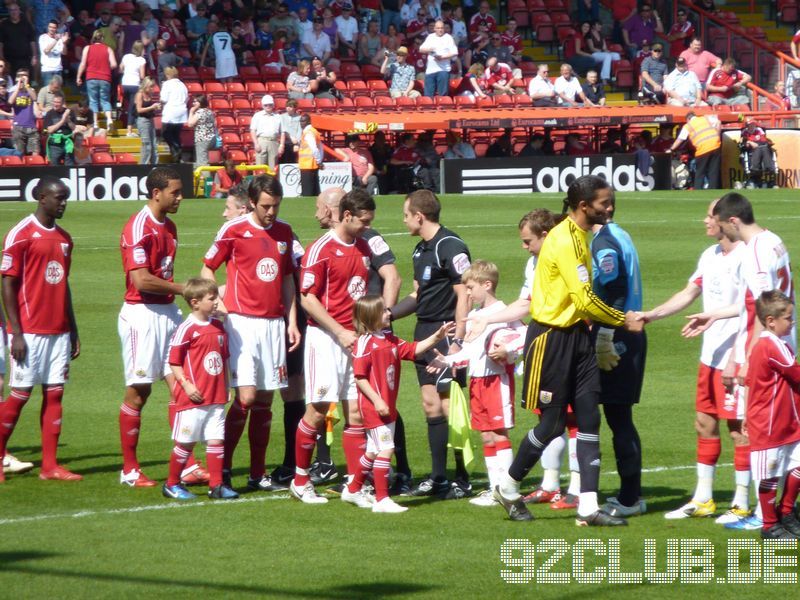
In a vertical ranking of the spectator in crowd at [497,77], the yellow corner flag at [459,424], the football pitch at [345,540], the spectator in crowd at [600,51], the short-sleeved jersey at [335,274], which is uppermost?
the spectator in crowd at [600,51]

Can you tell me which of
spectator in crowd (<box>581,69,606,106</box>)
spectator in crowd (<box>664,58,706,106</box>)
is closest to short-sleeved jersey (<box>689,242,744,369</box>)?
spectator in crowd (<box>581,69,606,106</box>)

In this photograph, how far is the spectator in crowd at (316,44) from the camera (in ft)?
110

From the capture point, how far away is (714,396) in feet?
26.4

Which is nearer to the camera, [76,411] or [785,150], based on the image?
[76,411]

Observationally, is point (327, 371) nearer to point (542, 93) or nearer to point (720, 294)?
point (720, 294)

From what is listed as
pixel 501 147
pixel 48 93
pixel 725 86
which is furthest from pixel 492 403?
pixel 725 86

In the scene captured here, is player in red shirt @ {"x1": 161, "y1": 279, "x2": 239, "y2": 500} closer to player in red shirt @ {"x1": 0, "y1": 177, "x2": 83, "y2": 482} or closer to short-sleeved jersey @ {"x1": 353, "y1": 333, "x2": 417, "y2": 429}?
short-sleeved jersey @ {"x1": 353, "y1": 333, "x2": 417, "y2": 429}

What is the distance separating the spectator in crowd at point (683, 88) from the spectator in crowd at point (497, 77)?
13.5 ft

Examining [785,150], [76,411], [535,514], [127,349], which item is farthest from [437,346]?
[785,150]

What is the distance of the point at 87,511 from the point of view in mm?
8359

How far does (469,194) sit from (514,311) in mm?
20832

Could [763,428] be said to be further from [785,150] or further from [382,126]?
[785,150]

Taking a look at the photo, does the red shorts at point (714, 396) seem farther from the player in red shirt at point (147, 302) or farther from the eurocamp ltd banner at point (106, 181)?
the eurocamp ltd banner at point (106, 181)

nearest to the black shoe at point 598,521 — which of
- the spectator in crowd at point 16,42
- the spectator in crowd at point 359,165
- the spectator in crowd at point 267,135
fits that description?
the spectator in crowd at point 359,165
